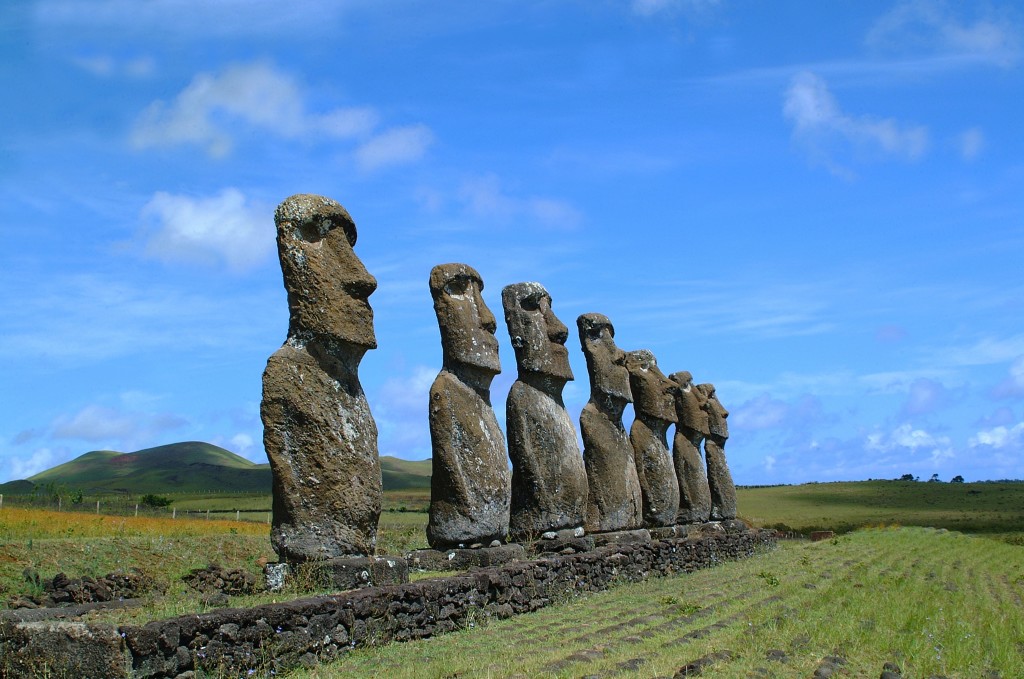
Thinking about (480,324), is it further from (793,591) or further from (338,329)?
(793,591)

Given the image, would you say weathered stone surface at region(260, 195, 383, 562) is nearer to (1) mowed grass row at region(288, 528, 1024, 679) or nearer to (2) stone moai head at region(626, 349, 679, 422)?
(1) mowed grass row at region(288, 528, 1024, 679)

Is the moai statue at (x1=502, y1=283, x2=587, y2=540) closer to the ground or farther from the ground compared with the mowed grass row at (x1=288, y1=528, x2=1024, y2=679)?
farther from the ground

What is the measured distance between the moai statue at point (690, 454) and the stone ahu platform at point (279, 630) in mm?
10157

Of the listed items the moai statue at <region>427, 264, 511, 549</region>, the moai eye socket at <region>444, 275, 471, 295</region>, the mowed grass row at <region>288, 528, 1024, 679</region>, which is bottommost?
the mowed grass row at <region>288, 528, 1024, 679</region>

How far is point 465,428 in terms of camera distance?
14.1 m

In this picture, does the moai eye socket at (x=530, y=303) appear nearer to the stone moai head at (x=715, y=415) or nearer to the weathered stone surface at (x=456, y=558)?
the weathered stone surface at (x=456, y=558)

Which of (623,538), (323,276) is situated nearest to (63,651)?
(323,276)

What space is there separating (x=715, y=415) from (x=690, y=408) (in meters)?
2.85

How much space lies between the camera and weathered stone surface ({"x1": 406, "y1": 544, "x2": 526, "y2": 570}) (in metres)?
13.6

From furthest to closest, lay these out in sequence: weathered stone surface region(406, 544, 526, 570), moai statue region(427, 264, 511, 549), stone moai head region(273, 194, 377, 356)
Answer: moai statue region(427, 264, 511, 549) → weathered stone surface region(406, 544, 526, 570) → stone moai head region(273, 194, 377, 356)

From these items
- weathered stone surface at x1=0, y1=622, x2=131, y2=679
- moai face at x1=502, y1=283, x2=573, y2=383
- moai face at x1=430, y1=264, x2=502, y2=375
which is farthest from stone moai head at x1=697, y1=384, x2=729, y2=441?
weathered stone surface at x1=0, y1=622, x2=131, y2=679

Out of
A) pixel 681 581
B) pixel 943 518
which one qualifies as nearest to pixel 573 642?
pixel 681 581

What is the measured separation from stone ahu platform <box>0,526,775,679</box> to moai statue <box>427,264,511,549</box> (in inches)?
39.4

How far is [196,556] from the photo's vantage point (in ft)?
60.9
